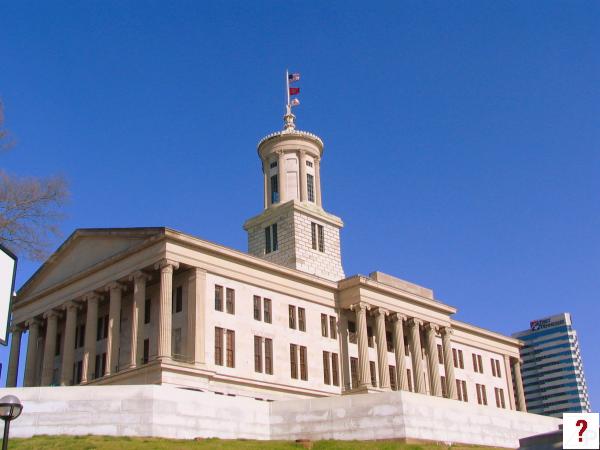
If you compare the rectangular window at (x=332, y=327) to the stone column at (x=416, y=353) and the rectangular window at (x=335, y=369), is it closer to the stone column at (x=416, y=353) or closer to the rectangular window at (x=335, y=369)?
the rectangular window at (x=335, y=369)

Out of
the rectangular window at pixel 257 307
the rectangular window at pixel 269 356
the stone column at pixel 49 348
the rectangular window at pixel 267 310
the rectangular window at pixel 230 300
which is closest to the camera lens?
the rectangular window at pixel 230 300

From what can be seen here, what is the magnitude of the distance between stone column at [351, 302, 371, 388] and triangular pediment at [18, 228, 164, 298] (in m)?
19.8

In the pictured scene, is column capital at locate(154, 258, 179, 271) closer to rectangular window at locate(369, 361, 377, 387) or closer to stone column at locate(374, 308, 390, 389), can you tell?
stone column at locate(374, 308, 390, 389)

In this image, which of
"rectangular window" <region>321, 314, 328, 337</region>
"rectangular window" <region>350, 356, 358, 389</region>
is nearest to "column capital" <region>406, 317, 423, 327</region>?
"rectangular window" <region>350, 356, 358, 389</region>

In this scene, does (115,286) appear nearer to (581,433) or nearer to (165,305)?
(165,305)

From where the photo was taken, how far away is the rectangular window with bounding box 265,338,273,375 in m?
58.2

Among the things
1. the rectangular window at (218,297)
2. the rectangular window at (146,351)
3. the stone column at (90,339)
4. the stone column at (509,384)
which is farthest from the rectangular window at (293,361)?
the stone column at (509,384)

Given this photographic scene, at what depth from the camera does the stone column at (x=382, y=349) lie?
6412cm

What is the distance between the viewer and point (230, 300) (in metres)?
57.7

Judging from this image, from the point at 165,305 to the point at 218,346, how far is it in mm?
5307

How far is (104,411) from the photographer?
37.8 metres

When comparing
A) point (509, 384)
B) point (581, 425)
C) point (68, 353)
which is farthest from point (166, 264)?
point (509, 384)

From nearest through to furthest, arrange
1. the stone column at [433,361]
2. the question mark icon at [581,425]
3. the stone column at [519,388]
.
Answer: the question mark icon at [581,425] → the stone column at [433,361] → the stone column at [519,388]

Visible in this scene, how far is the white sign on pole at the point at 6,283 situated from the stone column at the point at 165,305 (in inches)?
1421
